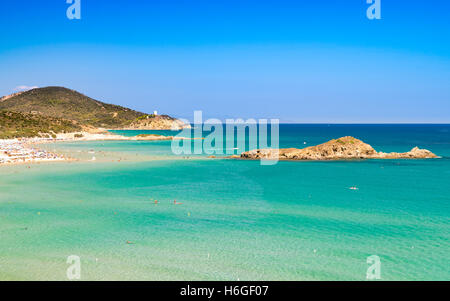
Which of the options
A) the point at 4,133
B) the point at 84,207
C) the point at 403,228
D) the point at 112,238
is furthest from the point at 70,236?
the point at 4,133

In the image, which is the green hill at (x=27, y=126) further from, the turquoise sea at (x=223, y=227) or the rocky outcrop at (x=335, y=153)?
the turquoise sea at (x=223, y=227)

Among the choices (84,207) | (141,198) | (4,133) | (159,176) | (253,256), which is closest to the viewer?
(253,256)

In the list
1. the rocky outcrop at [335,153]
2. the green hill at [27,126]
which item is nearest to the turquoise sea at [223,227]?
the rocky outcrop at [335,153]

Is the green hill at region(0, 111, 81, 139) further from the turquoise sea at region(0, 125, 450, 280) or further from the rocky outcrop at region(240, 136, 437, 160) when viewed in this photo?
the turquoise sea at region(0, 125, 450, 280)

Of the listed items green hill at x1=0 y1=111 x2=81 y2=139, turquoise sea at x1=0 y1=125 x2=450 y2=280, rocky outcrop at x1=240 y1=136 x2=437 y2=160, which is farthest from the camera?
green hill at x1=0 y1=111 x2=81 y2=139

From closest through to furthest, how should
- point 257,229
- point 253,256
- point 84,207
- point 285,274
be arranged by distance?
1. point 285,274
2. point 253,256
3. point 257,229
4. point 84,207

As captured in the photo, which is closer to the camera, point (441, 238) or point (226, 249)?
point (226, 249)

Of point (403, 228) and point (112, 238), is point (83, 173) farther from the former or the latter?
point (403, 228)

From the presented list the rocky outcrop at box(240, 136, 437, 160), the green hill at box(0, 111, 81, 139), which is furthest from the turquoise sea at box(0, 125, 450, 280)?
the green hill at box(0, 111, 81, 139)
